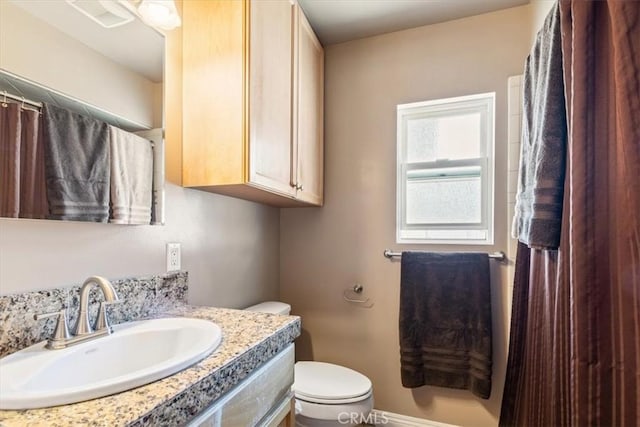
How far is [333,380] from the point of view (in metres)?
1.60

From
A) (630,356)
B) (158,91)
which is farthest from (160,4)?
(630,356)

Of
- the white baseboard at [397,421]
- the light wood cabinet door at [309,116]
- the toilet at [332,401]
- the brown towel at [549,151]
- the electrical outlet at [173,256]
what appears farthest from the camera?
the white baseboard at [397,421]

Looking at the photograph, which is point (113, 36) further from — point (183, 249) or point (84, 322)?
point (84, 322)

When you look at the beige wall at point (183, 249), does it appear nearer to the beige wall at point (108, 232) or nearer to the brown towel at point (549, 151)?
the beige wall at point (108, 232)

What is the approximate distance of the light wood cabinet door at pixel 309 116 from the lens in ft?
5.39

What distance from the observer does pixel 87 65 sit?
3.26ft

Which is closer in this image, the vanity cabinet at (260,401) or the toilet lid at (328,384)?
the vanity cabinet at (260,401)

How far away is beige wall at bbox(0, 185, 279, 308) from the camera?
2.68 ft

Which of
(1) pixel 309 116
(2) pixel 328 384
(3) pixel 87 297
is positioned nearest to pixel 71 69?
(3) pixel 87 297

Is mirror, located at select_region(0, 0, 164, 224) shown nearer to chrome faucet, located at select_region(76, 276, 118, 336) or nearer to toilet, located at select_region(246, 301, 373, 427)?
chrome faucet, located at select_region(76, 276, 118, 336)

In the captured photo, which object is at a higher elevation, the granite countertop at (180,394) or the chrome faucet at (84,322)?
the chrome faucet at (84,322)

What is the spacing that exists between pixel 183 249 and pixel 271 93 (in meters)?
0.77

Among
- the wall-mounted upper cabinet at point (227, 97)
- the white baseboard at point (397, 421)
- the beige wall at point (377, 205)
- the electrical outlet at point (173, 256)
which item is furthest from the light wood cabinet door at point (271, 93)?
the white baseboard at point (397, 421)

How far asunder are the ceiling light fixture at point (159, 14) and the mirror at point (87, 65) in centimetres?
3
